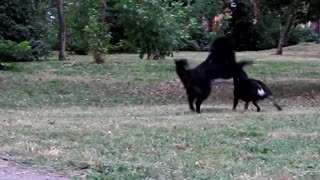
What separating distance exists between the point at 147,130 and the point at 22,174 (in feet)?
12.1

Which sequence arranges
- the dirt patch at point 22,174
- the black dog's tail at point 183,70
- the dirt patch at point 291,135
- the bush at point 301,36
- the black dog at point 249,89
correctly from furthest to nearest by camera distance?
the bush at point 301,36 → the black dog at point 249,89 → the black dog's tail at point 183,70 → the dirt patch at point 291,135 → the dirt patch at point 22,174

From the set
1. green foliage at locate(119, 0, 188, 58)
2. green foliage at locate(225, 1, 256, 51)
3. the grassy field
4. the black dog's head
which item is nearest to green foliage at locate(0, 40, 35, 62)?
green foliage at locate(119, 0, 188, 58)

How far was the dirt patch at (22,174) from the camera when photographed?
25.0ft

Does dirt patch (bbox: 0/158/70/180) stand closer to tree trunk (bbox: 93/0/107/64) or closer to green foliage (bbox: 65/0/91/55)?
tree trunk (bbox: 93/0/107/64)

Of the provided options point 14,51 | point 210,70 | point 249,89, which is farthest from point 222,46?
point 14,51

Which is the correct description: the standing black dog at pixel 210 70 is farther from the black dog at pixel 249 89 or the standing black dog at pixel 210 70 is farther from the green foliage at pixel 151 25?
the green foliage at pixel 151 25

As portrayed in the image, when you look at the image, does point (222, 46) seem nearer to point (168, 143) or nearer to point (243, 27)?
point (168, 143)

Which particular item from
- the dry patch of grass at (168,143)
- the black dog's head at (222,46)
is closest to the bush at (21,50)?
the dry patch of grass at (168,143)

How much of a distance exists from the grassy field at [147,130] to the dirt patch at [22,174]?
0.18 m

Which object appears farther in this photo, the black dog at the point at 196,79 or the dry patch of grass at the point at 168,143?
the black dog at the point at 196,79

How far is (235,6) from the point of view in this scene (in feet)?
162

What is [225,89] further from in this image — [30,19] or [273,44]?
[273,44]

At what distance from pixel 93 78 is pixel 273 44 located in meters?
30.5

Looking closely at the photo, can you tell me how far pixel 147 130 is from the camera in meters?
11.3
